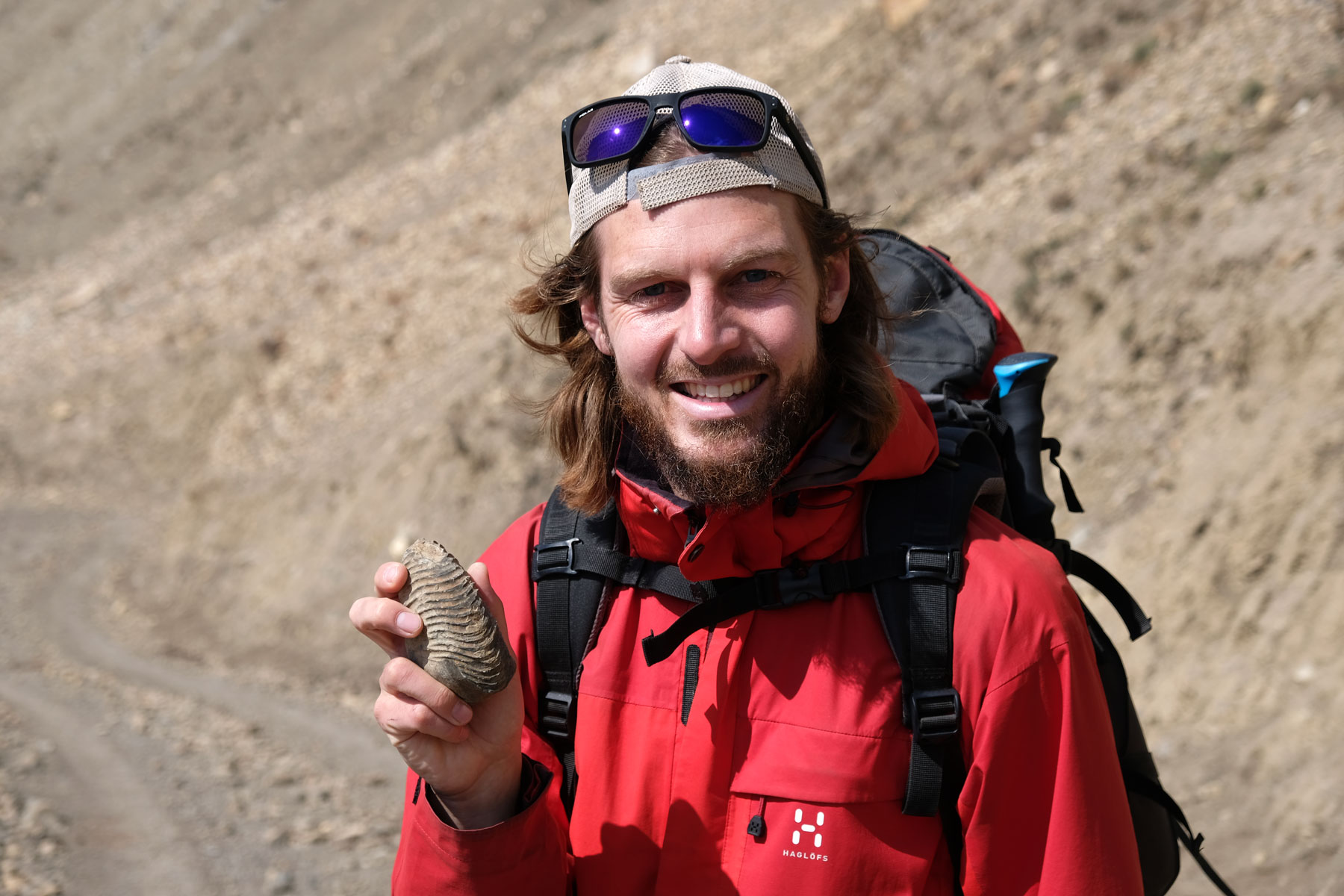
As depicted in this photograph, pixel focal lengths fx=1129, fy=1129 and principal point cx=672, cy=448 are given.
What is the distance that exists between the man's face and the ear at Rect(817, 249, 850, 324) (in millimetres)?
116

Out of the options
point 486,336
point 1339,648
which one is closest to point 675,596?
point 1339,648

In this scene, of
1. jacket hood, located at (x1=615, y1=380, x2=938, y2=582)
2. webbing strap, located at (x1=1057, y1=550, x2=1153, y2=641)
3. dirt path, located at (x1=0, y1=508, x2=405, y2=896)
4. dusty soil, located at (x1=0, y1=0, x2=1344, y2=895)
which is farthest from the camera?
dirt path, located at (x1=0, y1=508, x2=405, y2=896)

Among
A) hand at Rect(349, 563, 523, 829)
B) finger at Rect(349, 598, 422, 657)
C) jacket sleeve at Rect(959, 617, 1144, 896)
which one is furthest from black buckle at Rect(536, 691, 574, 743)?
jacket sleeve at Rect(959, 617, 1144, 896)

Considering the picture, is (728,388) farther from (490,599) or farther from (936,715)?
(936,715)

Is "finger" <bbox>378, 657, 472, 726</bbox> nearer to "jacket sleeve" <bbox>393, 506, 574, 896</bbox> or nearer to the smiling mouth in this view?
"jacket sleeve" <bbox>393, 506, 574, 896</bbox>

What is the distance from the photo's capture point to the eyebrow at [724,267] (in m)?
2.35

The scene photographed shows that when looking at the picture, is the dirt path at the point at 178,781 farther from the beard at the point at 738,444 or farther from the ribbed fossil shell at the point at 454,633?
the beard at the point at 738,444

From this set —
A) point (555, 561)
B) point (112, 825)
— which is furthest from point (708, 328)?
point (112, 825)

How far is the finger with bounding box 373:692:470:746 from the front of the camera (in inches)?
86.5

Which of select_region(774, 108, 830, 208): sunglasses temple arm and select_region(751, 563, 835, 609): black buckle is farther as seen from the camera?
select_region(774, 108, 830, 208): sunglasses temple arm

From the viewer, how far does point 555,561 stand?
2598 millimetres

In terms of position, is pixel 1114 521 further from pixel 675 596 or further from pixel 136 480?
pixel 136 480

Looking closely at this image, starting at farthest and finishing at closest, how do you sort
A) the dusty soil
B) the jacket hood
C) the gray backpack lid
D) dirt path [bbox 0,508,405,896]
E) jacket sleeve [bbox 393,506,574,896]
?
dirt path [bbox 0,508,405,896]
the dusty soil
the gray backpack lid
the jacket hood
jacket sleeve [bbox 393,506,574,896]

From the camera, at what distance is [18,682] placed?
12.0 metres
